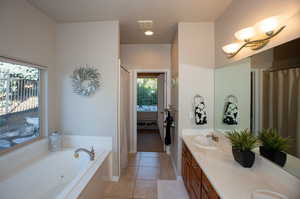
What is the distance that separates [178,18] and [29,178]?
3.03m

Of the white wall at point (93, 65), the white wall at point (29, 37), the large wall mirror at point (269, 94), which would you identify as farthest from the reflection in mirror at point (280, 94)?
the white wall at point (29, 37)

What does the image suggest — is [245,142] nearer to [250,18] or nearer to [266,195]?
[266,195]

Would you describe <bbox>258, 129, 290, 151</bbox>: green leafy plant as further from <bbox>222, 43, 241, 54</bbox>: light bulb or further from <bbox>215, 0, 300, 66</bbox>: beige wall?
<bbox>222, 43, 241, 54</bbox>: light bulb

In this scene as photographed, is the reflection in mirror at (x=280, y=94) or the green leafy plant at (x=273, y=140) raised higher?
the reflection in mirror at (x=280, y=94)

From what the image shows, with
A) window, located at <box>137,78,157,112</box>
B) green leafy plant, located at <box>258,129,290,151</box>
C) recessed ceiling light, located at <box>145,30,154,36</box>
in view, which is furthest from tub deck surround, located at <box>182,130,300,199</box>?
window, located at <box>137,78,157,112</box>

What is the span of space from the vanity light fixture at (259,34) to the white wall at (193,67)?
726 millimetres

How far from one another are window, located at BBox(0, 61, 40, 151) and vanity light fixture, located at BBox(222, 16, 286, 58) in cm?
270

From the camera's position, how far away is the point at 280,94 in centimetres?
128

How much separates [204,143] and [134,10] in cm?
217

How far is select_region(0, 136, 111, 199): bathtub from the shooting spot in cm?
168

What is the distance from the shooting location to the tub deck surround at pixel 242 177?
44.9 inches

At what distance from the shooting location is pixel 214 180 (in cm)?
130

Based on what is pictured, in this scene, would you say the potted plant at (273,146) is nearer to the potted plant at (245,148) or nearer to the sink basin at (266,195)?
the potted plant at (245,148)

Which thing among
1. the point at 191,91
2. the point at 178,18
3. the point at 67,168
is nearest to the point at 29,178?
the point at 67,168
